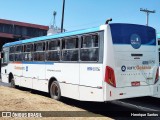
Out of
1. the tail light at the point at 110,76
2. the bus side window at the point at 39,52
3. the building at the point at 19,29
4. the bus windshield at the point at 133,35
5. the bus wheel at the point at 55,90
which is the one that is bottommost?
the bus wheel at the point at 55,90

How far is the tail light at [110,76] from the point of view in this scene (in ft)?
31.5

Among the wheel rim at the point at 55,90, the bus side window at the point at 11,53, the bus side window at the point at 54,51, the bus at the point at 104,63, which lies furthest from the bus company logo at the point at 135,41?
the bus side window at the point at 11,53

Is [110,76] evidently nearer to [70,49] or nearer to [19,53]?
[70,49]

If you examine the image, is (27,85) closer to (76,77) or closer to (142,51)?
(76,77)

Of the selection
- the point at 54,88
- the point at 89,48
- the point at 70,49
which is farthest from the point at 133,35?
the point at 54,88

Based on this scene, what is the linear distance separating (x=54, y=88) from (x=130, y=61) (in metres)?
4.19

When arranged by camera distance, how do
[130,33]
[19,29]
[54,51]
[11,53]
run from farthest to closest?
[19,29] < [11,53] < [54,51] < [130,33]

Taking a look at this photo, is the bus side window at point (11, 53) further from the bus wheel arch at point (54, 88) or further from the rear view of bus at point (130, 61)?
the rear view of bus at point (130, 61)

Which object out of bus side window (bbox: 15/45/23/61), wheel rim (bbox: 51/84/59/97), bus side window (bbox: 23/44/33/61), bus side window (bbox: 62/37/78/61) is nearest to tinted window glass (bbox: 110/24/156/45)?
bus side window (bbox: 62/37/78/61)

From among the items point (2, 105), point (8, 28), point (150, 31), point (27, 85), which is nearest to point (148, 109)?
point (150, 31)

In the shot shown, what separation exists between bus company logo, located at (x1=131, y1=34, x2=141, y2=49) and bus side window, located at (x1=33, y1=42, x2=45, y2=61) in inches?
Result: 198

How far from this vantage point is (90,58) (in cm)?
1027

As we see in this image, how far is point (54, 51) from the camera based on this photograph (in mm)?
12805

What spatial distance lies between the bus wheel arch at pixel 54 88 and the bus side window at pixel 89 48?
242cm
